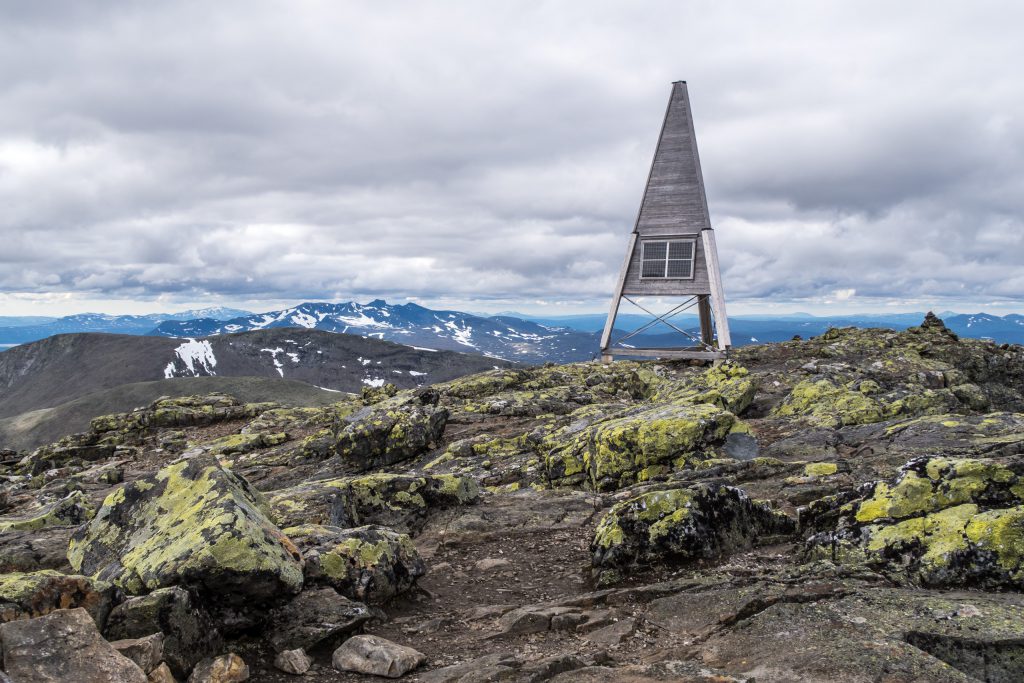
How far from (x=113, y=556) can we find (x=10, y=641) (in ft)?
12.1

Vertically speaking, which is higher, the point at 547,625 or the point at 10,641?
the point at 10,641

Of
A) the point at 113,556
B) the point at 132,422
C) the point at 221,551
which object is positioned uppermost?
the point at 221,551

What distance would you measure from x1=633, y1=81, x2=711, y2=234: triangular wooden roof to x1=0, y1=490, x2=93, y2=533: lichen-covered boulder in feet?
103

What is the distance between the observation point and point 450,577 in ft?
38.7

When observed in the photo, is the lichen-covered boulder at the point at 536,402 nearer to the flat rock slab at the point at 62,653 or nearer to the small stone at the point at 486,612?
the small stone at the point at 486,612

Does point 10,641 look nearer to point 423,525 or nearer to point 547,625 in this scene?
point 547,625

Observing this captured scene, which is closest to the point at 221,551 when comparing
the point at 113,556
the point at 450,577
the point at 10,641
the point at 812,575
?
the point at 10,641

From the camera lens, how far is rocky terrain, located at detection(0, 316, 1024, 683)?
23.2ft

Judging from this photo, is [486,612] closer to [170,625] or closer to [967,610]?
[170,625]

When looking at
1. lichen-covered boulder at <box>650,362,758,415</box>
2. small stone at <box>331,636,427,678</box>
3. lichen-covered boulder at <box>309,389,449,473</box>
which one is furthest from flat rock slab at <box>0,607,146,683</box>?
lichen-covered boulder at <box>309,389,449,473</box>

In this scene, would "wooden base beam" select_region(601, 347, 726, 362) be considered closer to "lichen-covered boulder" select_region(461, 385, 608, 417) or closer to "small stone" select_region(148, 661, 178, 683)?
"lichen-covered boulder" select_region(461, 385, 608, 417)

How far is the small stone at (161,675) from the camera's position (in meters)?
6.96

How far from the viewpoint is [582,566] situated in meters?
11.5

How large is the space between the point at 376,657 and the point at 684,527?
537 cm
